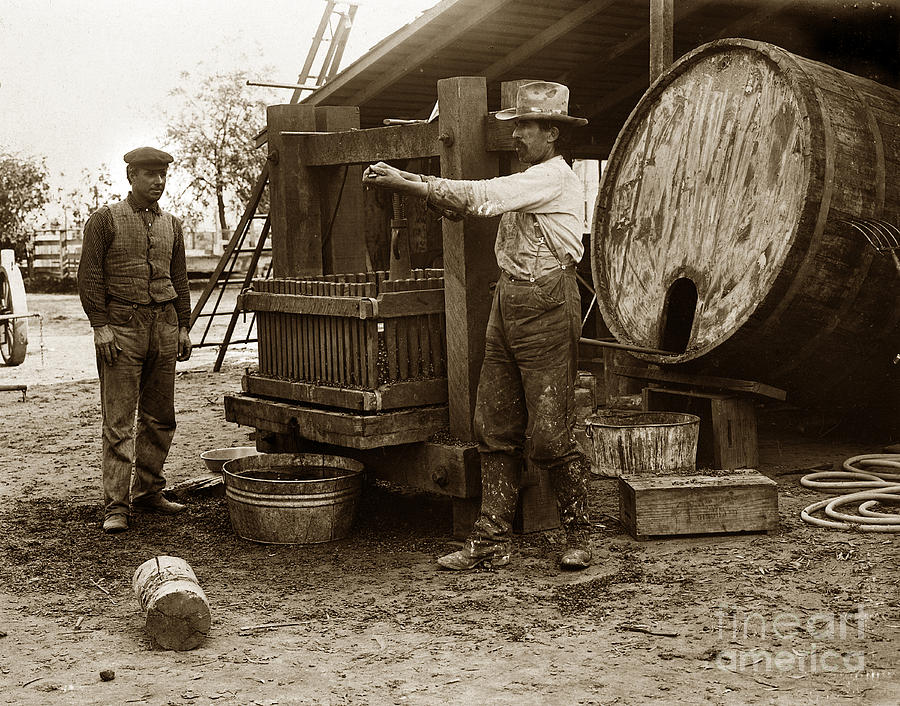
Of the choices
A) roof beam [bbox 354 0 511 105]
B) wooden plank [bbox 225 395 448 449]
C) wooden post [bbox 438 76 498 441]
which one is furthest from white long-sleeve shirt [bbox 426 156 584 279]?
roof beam [bbox 354 0 511 105]

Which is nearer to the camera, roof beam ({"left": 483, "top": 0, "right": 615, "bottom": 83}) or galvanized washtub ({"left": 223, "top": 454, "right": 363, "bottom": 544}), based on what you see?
galvanized washtub ({"left": 223, "top": 454, "right": 363, "bottom": 544})

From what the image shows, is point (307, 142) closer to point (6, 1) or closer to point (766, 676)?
point (766, 676)

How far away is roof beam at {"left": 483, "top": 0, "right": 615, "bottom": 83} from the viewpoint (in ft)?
32.6

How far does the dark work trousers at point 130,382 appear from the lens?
240 inches

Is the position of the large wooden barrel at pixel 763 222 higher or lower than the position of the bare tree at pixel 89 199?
lower

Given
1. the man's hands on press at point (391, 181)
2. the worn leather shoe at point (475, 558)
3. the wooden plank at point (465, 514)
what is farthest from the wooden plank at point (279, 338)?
the worn leather shoe at point (475, 558)

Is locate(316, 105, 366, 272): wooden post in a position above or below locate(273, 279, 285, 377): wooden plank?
above

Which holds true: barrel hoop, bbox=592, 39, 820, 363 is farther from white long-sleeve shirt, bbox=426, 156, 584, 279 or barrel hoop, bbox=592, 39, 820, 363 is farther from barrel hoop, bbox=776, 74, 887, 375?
white long-sleeve shirt, bbox=426, 156, 584, 279

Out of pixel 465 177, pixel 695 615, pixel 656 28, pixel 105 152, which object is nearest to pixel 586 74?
pixel 656 28

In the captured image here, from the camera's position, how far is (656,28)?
26.5 ft

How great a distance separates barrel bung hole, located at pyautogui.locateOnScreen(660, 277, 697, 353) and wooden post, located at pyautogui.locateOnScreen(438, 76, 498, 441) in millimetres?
2242

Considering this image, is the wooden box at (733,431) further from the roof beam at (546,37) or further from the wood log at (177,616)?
the roof beam at (546,37)

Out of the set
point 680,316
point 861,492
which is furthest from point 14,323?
point 861,492

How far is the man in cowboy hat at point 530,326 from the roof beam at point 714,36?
224 inches
